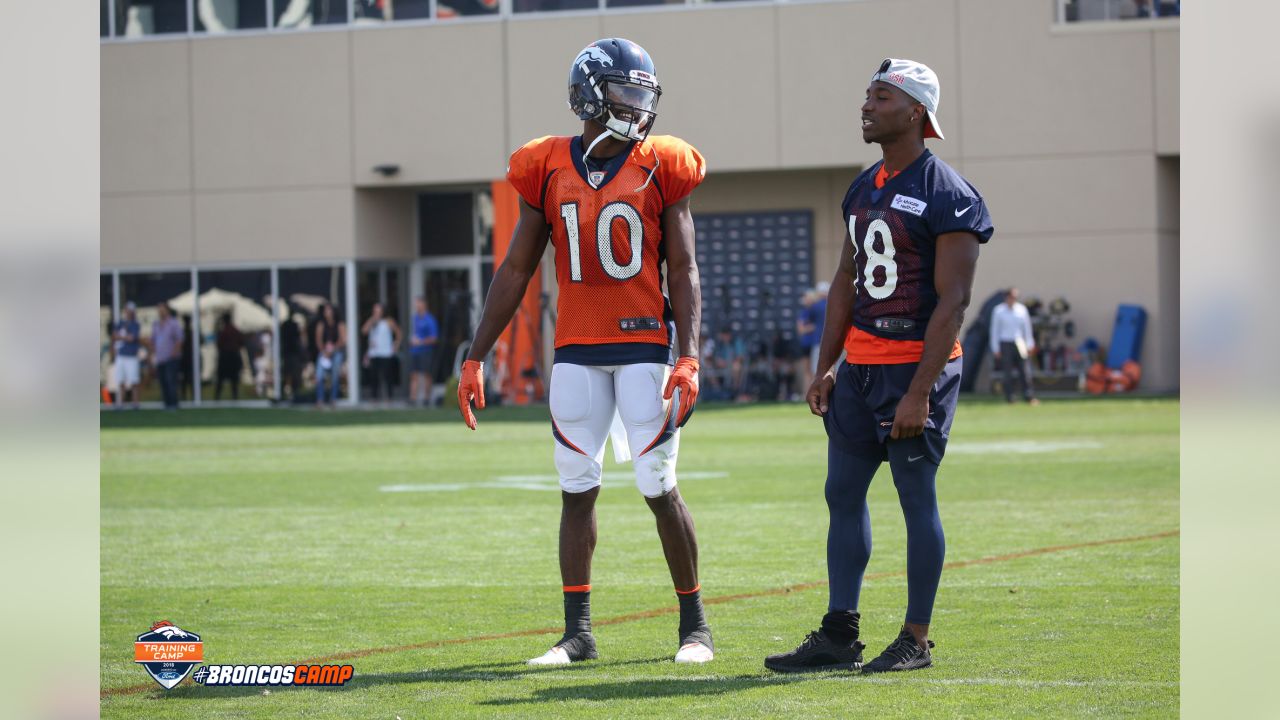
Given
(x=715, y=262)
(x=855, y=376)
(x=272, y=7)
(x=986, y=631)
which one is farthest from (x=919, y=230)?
(x=272, y=7)

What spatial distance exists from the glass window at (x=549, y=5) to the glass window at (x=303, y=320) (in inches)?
246

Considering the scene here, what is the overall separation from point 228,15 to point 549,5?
6.61 metres

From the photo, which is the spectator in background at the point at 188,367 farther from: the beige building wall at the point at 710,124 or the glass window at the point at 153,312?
the beige building wall at the point at 710,124

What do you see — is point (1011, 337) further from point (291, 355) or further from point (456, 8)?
point (291, 355)

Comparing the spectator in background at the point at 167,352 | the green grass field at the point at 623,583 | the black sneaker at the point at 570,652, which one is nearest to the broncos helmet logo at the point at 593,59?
the black sneaker at the point at 570,652

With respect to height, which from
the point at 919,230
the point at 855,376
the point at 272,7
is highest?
the point at 272,7

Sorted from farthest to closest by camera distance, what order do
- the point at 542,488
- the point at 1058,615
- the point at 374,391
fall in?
1. the point at 374,391
2. the point at 542,488
3. the point at 1058,615

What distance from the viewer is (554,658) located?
6125mm

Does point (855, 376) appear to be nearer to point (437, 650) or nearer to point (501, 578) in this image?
point (437, 650)

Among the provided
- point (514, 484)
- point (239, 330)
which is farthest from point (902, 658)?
point (239, 330)

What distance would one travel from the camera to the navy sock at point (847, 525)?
5.94 meters

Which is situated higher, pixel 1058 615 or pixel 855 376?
pixel 855 376

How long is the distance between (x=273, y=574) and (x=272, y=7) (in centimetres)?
2590

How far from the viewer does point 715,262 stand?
3300 cm
